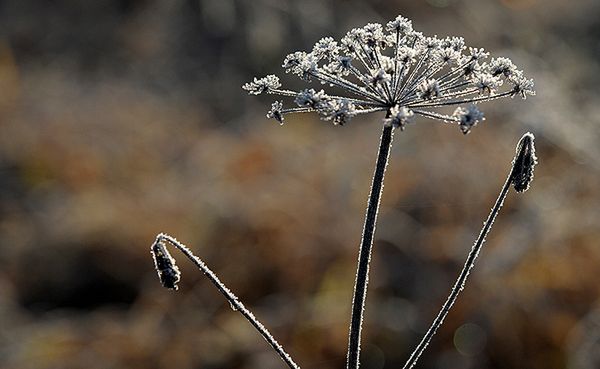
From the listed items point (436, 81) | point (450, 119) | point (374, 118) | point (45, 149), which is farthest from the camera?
point (374, 118)

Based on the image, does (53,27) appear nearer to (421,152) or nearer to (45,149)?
(45,149)

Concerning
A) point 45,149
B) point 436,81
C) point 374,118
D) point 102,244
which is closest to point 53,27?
point 45,149

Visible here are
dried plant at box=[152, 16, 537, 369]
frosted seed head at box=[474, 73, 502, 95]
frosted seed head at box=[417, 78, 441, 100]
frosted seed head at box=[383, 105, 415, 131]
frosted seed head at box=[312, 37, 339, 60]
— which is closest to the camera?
frosted seed head at box=[383, 105, 415, 131]

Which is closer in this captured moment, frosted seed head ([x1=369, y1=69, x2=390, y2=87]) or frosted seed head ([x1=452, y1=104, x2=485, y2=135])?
frosted seed head ([x1=452, y1=104, x2=485, y2=135])

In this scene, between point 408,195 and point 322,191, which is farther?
point 322,191

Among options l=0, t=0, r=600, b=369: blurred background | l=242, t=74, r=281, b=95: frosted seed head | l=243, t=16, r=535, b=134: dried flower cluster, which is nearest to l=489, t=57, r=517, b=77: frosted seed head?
l=243, t=16, r=535, b=134: dried flower cluster

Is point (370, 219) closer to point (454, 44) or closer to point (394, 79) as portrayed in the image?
point (394, 79)

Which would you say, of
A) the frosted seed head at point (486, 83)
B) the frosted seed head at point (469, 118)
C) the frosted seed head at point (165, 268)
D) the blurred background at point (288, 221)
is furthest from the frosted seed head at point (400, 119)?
the blurred background at point (288, 221)

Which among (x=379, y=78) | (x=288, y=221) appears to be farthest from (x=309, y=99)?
(x=288, y=221)

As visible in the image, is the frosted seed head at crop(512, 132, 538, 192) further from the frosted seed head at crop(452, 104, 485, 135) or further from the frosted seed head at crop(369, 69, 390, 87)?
the frosted seed head at crop(369, 69, 390, 87)
